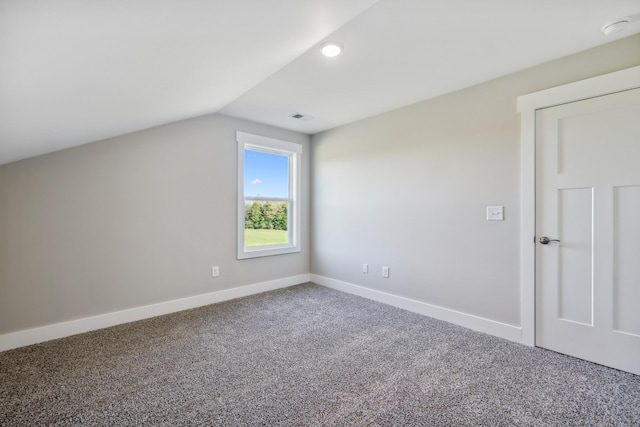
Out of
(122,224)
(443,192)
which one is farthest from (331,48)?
(122,224)

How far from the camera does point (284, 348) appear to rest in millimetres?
2412

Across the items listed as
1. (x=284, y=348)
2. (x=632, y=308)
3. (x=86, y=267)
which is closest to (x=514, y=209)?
(x=632, y=308)

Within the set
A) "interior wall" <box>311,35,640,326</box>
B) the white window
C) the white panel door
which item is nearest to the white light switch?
"interior wall" <box>311,35,640,326</box>

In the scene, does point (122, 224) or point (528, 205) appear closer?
point (528, 205)

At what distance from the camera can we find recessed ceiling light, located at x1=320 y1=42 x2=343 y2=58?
80.0 inches

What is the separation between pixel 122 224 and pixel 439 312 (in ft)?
11.0

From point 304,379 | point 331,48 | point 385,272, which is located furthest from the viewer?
point 385,272

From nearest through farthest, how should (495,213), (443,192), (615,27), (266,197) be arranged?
(615,27) → (495,213) → (443,192) → (266,197)

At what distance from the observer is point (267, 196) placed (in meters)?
4.17

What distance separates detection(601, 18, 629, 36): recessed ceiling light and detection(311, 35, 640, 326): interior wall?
23 cm

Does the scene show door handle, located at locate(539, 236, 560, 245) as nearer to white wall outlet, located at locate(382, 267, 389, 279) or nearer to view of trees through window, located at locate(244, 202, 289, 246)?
white wall outlet, located at locate(382, 267, 389, 279)

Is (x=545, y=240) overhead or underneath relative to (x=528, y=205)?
underneath

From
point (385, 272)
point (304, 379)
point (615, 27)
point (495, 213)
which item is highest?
point (615, 27)

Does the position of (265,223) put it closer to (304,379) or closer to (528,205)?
(304,379)
